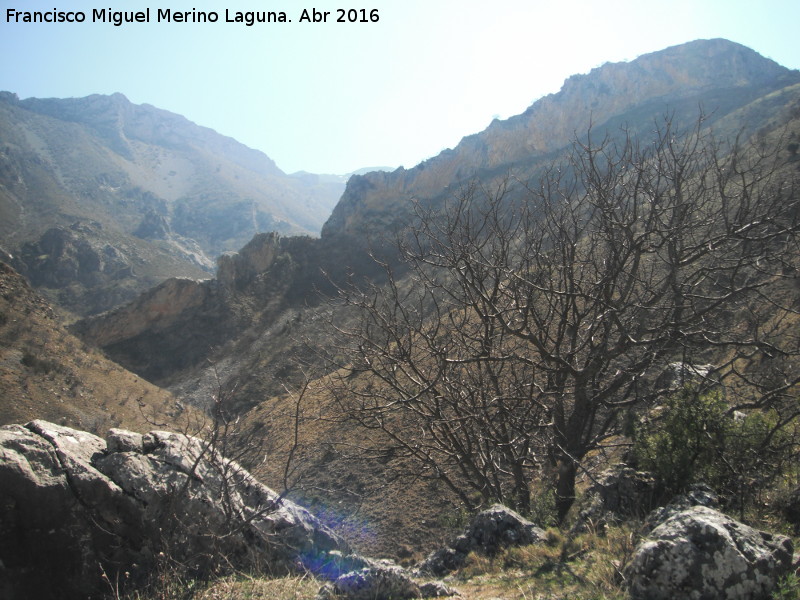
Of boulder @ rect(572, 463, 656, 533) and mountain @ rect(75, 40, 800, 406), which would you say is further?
mountain @ rect(75, 40, 800, 406)

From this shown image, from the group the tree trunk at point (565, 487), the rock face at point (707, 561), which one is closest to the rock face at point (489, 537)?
the tree trunk at point (565, 487)

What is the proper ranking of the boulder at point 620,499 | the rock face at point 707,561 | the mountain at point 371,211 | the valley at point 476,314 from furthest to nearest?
the mountain at point 371,211
the valley at point 476,314
the boulder at point 620,499
the rock face at point 707,561

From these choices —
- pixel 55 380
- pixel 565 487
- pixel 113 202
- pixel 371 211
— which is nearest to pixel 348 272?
pixel 55 380

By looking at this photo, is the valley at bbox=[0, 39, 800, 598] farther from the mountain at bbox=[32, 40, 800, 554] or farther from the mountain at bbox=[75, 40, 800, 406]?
the mountain at bbox=[75, 40, 800, 406]

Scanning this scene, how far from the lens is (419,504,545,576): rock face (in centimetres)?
467

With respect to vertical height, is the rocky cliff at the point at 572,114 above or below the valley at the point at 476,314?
above

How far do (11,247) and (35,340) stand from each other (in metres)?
59.1

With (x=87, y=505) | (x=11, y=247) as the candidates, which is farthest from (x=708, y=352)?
(x=11, y=247)

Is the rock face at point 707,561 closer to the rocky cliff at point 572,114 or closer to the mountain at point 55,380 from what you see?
the mountain at point 55,380

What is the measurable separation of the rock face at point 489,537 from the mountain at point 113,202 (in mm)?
75486

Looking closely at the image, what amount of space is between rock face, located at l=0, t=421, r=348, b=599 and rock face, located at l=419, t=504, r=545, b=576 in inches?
64.6

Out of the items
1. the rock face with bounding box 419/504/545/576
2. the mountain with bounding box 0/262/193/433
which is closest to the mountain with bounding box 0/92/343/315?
the mountain with bounding box 0/262/193/433

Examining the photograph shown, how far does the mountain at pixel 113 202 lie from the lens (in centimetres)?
6919

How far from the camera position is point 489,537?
4848 millimetres
